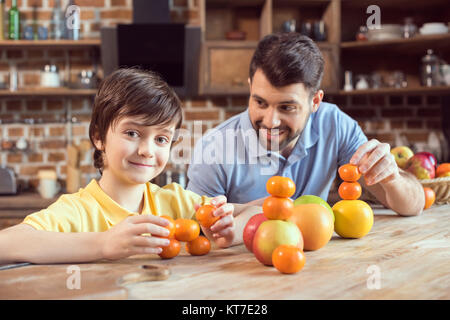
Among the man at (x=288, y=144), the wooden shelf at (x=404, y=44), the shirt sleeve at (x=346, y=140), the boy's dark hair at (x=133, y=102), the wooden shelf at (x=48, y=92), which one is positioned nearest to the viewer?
the boy's dark hair at (x=133, y=102)

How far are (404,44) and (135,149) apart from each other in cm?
253

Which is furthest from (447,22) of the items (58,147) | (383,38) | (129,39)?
(58,147)

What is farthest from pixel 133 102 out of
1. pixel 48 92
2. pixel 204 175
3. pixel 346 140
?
pixel 48 92

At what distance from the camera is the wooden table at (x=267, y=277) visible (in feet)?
2.31

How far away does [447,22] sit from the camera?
3.28 m

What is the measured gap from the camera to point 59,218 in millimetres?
981

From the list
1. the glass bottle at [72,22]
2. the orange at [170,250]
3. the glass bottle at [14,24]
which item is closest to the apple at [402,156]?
the orange at [170,250]

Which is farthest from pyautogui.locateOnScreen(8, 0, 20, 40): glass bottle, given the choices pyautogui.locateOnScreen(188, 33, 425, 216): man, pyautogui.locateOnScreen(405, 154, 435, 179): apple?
pyautogui.locateOnScreen(405, 154, 435, 179): apple

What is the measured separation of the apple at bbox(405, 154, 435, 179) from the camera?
1611 millimetres

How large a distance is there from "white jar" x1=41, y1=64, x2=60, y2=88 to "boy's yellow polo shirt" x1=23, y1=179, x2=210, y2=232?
7.39 feet

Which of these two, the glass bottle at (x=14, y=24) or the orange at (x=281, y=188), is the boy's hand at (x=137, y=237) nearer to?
the orange at (x=281, y=188)

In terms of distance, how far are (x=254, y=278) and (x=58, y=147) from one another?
2.85 meters

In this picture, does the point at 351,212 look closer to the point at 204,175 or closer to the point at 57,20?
the point at 204,175

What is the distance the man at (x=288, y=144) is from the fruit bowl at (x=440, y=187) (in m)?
0.15
